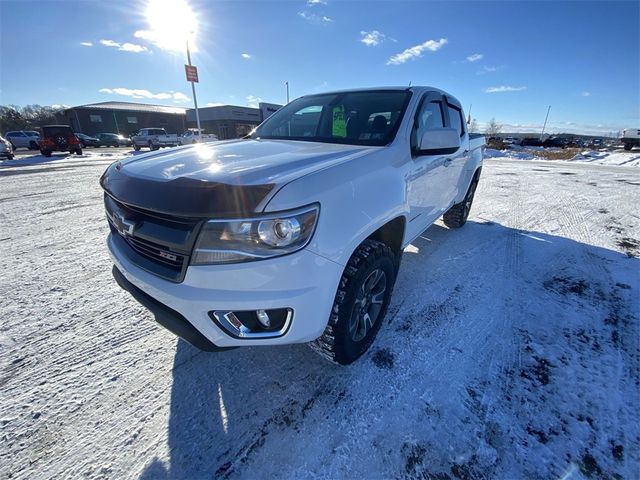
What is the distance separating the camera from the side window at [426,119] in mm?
2441

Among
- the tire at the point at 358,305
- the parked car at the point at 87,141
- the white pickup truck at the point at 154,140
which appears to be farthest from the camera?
the parked car at the point at 87,141

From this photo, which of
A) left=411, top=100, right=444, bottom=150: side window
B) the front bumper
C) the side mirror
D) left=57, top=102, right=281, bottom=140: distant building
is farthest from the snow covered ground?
left=57, top=102, right=281, bottom=140: distant building

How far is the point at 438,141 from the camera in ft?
7.45

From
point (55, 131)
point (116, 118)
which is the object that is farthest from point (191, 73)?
point (116, 118)

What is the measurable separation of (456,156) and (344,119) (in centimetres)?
158

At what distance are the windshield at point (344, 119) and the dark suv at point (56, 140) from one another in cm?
2105

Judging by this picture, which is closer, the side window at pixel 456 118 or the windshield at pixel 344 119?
the windshield at pixel 344 119

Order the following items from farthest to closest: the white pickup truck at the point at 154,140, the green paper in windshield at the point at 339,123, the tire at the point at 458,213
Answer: the white pickup truck at the point at 154,140
the tire at the point at 458,213
the green paper in windshield at the point at 339,123

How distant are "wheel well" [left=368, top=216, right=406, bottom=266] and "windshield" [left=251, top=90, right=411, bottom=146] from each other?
591mm

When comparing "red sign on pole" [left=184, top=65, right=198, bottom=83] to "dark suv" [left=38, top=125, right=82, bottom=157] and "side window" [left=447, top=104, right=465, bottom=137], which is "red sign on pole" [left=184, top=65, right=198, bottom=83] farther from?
"side window" [left=447, top=104, right=465, bottom=137]

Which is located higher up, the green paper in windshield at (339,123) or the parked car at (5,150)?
the green paper in windshield at (339,123)

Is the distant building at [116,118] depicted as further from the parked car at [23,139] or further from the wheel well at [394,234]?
the wheel well at [394,234]

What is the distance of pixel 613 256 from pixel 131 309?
5247 mm

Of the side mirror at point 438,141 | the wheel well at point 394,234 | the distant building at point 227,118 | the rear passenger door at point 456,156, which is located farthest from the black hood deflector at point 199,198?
the distant building at point 227,118
